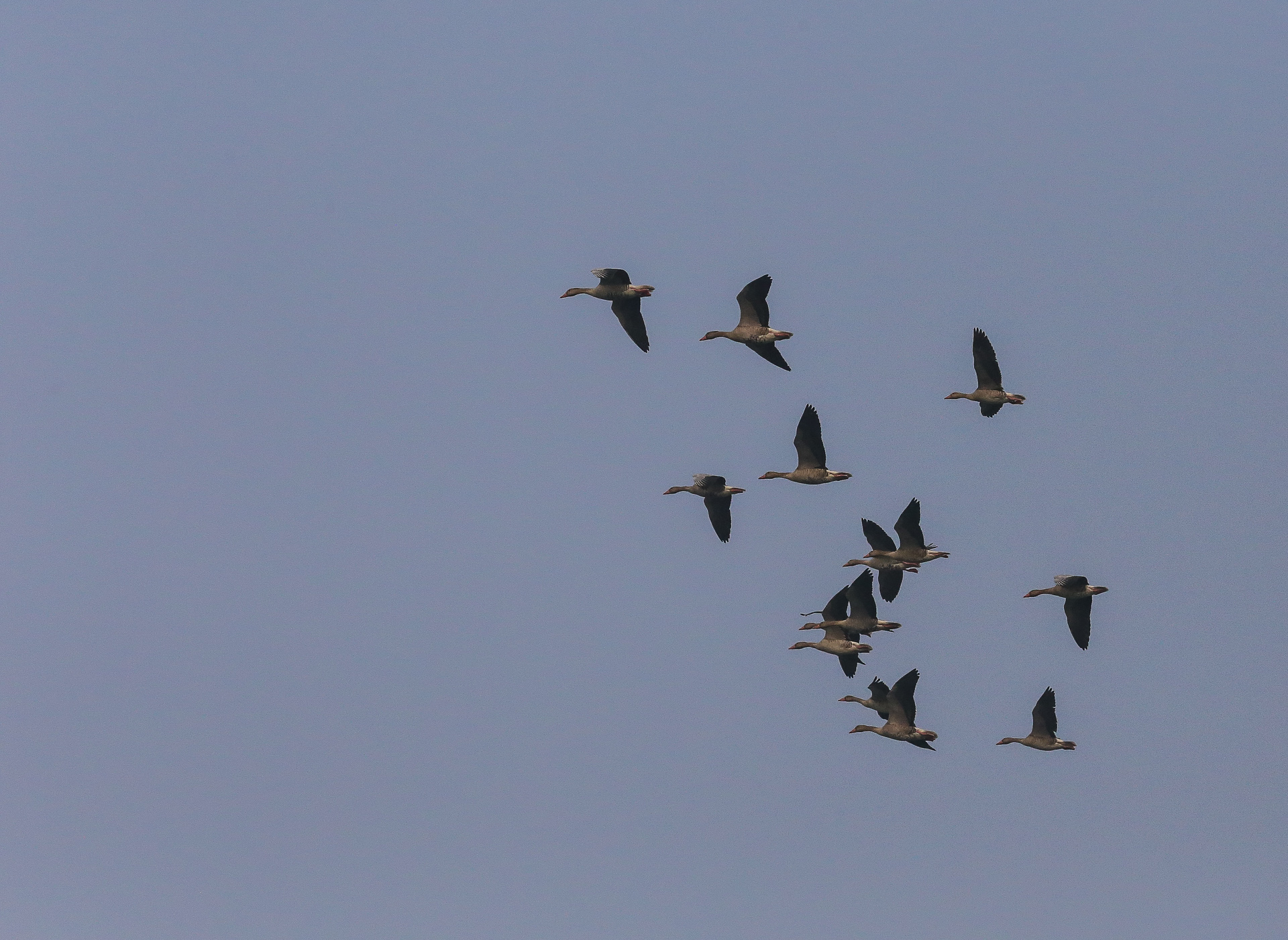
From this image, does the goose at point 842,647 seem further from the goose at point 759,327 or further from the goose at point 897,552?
the goose at point 759,327

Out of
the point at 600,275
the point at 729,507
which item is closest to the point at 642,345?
the point at 600,275

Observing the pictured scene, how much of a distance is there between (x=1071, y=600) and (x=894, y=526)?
4955mm

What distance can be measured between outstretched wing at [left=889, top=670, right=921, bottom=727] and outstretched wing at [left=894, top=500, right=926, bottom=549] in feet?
10.8

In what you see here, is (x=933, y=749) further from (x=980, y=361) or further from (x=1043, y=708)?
(x=980, y=361)

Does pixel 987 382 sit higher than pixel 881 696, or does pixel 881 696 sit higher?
pixel 987 382

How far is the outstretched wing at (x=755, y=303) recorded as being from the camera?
57312 mm

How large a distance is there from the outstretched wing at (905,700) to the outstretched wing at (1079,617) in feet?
13.7

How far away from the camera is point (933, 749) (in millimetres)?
60188

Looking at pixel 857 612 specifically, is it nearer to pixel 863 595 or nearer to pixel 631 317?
pixel 863 595

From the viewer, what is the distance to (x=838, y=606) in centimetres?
6244

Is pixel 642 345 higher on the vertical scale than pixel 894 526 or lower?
higher

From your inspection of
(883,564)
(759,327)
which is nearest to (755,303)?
(759,327)

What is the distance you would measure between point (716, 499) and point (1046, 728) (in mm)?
11209

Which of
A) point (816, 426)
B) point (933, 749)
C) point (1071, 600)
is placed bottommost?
point (933, 749)
